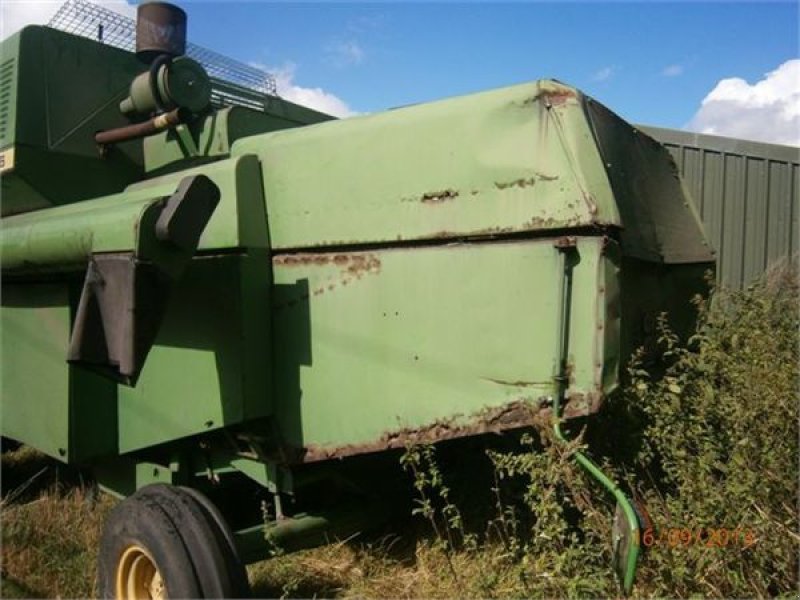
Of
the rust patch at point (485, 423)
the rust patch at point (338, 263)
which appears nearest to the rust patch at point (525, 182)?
the rust patch at point (338, 263)

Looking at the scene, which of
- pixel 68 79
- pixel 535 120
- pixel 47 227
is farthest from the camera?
pixel 68 79

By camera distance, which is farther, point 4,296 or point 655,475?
point 4,296

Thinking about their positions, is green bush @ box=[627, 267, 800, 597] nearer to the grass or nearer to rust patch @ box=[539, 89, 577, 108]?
the grass

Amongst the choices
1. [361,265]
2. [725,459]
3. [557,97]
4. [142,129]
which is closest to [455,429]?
[361,265]

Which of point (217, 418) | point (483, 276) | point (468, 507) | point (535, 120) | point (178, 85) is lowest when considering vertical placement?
point (468, 507)

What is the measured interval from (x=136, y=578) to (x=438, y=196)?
6.42 ft

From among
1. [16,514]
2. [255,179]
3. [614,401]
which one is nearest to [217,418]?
[255,179]

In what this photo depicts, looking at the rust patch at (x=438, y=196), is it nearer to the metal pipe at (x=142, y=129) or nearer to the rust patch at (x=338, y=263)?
the rust patch at (x=338, y=263)

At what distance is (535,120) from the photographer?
2426 millimetres

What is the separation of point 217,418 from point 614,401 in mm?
1562

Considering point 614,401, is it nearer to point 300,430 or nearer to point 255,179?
point 300,430

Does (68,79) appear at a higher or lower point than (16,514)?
higher

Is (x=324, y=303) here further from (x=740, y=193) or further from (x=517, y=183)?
(x=740, y=193)

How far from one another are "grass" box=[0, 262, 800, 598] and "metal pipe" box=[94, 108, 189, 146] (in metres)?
2.18
